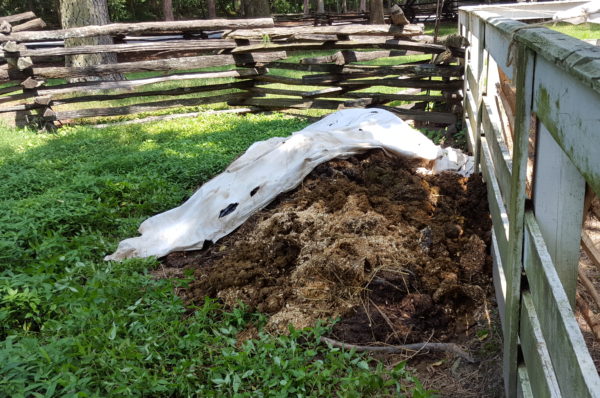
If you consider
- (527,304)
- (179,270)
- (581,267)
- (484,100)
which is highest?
(484,100)

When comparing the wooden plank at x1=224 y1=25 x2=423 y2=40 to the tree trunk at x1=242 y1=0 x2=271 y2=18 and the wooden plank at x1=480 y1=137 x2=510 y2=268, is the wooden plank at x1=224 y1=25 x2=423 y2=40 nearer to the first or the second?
the wooden plank at x1=480 y1=137 x2=510 y2=268

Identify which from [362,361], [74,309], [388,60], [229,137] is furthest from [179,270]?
[388,60]

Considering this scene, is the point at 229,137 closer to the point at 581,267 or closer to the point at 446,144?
the point at 446,144

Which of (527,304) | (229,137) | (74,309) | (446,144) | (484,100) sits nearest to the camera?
(527,304)

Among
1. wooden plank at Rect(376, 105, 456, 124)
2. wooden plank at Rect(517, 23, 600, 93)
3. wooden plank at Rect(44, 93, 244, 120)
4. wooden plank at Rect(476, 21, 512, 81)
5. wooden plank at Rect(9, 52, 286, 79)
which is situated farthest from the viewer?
wooden plank at Rect(44, 93, 244, 120)

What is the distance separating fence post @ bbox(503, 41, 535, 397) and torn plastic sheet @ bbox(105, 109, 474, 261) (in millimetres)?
3143

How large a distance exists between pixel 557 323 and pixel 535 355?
0.42m

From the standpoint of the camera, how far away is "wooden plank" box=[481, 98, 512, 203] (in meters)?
3.03

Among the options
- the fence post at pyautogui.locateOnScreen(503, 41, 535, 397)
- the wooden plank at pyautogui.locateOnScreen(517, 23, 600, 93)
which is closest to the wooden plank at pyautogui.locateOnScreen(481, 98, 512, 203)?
the fence post at pyautogui.locateOnScreen(503, 41, 535, 397)

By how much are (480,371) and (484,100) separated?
231cm

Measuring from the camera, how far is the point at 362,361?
10.5ft

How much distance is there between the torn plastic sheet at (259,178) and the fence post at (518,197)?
3.14 m

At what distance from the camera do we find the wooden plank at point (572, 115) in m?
1.33

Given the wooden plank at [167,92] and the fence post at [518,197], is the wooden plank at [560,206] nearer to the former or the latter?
the fence post at [518,197]
